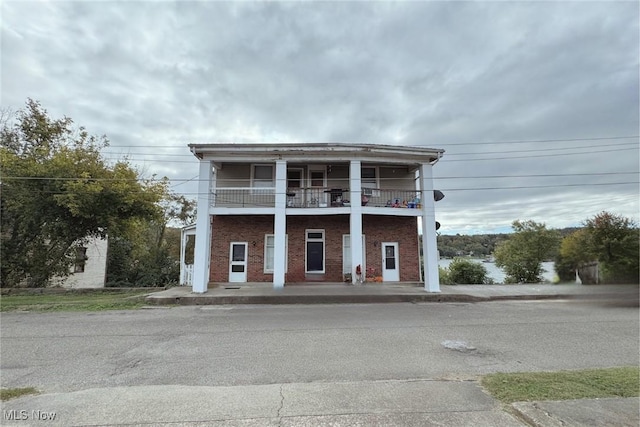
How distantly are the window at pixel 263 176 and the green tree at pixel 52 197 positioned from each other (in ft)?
16.3

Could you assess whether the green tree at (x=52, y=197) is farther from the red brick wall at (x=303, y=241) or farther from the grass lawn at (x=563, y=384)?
the grass lawn at (x=563, y=384)

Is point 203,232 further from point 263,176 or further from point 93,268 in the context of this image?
point 93,268

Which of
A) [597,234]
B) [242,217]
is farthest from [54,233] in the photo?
[597,234]

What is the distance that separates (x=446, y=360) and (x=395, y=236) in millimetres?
12413

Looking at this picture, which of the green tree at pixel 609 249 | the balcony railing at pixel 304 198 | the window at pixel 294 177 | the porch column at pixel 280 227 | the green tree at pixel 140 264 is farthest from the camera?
the green tree at pixel 140 264

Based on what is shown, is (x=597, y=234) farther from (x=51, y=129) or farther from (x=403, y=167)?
(x=51, y=129)

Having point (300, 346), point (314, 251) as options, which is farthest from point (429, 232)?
point (300, 346)

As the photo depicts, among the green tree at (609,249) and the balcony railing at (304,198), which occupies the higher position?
the balcony railing at (304,198)

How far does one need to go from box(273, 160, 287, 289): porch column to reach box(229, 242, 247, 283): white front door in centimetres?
270

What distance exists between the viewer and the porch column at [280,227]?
15148mm

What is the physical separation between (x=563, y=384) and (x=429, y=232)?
37.3ft

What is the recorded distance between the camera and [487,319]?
9.62 metres

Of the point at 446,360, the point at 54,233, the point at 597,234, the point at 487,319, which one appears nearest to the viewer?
the point at 597,234

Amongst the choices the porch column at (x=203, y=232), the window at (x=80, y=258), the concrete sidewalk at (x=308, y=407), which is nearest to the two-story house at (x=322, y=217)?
the porch column at (x=203, y=232)
